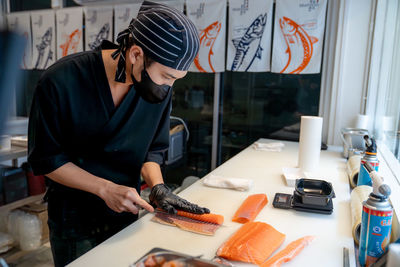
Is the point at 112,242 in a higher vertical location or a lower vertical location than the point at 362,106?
lower

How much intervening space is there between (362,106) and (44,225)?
2822 mm

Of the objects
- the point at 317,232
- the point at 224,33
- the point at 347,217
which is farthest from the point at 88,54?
the point at 224,33

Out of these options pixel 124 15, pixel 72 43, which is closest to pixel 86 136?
pixel 124 15

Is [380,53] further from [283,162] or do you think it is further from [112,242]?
[112,242]

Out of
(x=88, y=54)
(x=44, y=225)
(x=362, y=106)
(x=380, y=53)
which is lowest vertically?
(x=44, y=225)

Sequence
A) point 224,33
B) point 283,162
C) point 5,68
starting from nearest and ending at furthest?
point 5,68
point 283,162
point 224,33

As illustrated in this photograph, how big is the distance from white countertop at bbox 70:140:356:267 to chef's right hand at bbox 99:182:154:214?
79 millimetres

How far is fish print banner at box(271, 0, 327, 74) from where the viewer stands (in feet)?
8.95

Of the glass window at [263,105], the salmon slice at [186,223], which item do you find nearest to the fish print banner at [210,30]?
the glass window at [263,105]

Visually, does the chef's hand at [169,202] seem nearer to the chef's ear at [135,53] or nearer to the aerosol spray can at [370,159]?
the chef's ear at [135,53]

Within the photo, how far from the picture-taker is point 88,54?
1271 millimetres

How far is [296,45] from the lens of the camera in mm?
2820

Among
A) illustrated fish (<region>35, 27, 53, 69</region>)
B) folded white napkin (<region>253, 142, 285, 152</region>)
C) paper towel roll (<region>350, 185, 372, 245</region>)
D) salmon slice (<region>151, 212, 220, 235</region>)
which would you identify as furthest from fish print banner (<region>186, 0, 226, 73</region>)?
salmon slice (<region>151, 212, 220, 235</region>)

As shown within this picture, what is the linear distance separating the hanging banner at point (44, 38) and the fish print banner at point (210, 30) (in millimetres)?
1770
